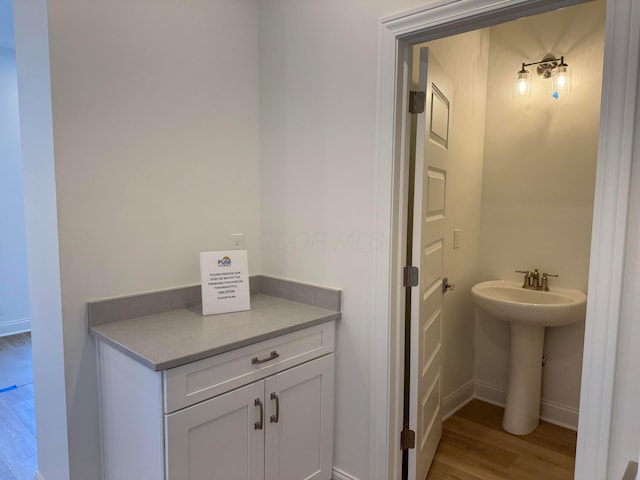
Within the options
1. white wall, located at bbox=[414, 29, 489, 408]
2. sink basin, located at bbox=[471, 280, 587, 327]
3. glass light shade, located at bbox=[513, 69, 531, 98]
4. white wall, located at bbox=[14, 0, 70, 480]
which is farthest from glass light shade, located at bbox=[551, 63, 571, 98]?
white wall, located at bbox=[14, 0, 70, 480]

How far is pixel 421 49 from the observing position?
1907 millimetres

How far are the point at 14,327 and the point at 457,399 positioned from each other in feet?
14.1

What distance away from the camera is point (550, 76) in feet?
8.62

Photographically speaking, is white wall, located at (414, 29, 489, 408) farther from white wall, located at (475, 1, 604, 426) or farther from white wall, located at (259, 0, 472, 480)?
white wall, located at (259, 0, 472, 480)

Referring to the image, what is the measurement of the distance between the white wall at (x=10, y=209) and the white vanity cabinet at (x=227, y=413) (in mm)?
3443

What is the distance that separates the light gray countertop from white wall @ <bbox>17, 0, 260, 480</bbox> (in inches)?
6.3

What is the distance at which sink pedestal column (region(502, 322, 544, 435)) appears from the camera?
2580 millimetres

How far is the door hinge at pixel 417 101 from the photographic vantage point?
1.86 m

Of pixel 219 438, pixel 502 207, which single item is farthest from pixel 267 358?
pixel 502 207

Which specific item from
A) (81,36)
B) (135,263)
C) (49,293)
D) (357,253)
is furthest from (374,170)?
(49,293)

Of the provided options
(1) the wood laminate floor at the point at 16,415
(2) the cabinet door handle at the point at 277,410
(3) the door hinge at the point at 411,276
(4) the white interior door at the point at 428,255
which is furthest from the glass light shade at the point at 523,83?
(1) the wood laminate floor at the point at 16,415

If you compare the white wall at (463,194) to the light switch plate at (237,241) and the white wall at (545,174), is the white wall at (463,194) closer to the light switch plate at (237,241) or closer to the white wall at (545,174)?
the white wall at (545,174)

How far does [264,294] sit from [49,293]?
978mm

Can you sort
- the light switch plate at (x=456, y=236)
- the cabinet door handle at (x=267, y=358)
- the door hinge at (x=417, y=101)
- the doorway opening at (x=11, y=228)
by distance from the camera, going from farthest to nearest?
the doorway opening at (x=11, y=228) < the light switch plate at (x=456, y=236) < the door hinge at (x=417, y=101) < the cabinet door handle at (x=267, y=358)
